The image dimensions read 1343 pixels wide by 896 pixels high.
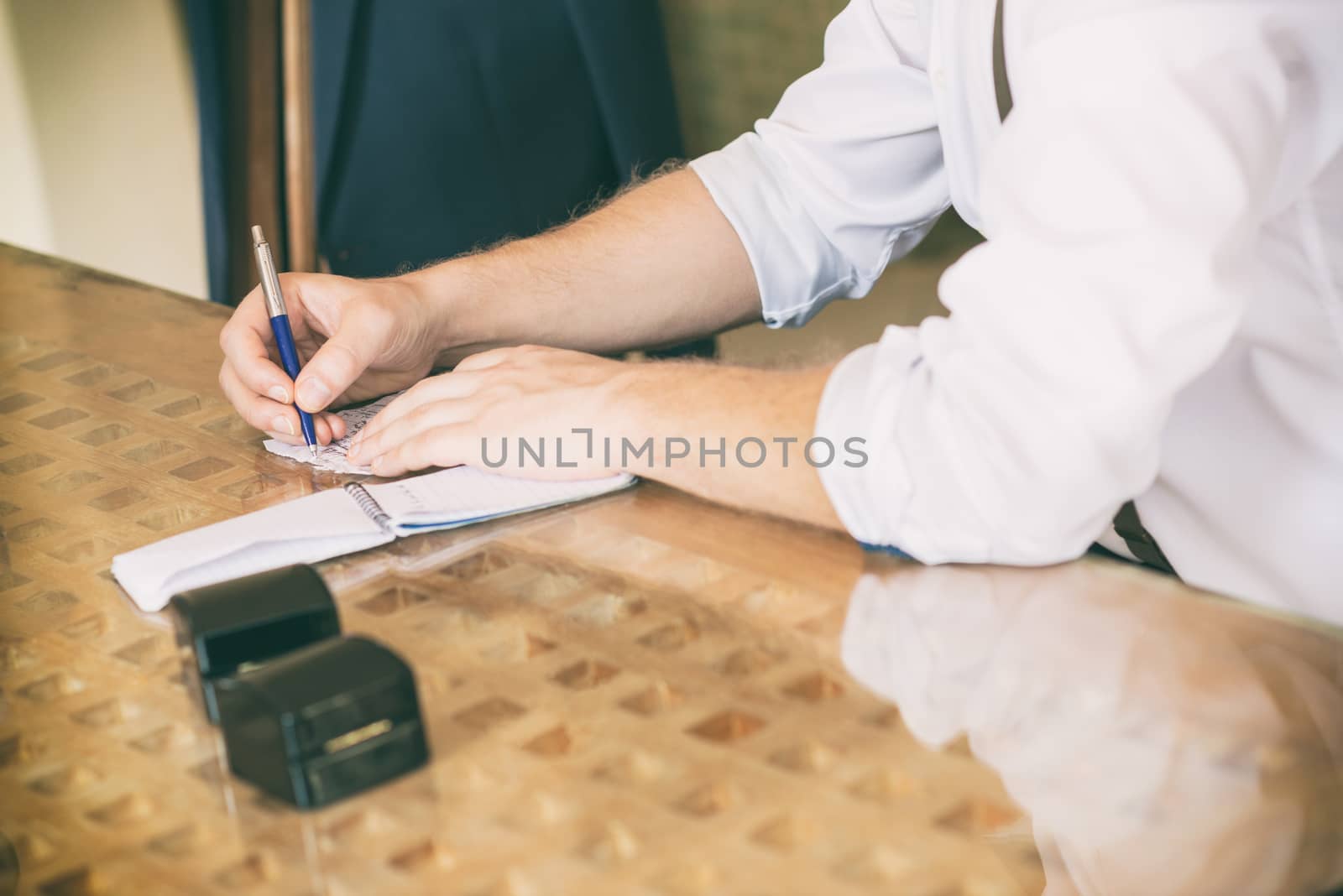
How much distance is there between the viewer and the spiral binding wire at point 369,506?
103cm

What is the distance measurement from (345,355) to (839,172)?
59 cm

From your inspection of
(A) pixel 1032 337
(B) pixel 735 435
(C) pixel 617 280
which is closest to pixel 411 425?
(B) pixel 735 435

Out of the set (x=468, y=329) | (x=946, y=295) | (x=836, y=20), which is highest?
(x=836, y=20)

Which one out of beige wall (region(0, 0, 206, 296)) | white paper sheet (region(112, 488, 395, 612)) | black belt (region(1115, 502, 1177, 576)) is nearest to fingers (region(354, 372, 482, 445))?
white paper sheet (region(112, 488, 395, 612))

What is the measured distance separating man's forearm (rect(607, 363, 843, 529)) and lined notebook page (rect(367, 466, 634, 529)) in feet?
0.14

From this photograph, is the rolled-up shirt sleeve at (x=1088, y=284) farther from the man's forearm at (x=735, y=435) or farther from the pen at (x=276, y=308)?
the pen at (x=276, y=308)

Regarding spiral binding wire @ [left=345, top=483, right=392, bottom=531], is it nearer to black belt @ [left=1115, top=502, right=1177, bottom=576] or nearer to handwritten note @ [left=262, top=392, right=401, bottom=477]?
handwritten note @ [left=262, top=392, right=401, bottom=477]

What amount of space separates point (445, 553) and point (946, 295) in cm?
40

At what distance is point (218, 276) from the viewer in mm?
2623

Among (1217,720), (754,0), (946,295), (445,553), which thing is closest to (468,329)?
(445,553)

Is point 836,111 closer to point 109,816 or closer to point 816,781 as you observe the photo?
point 816,781

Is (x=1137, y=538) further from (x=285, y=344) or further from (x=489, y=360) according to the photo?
(x=285, y=344)

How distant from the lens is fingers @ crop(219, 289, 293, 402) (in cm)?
120

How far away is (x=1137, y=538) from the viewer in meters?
1.16
